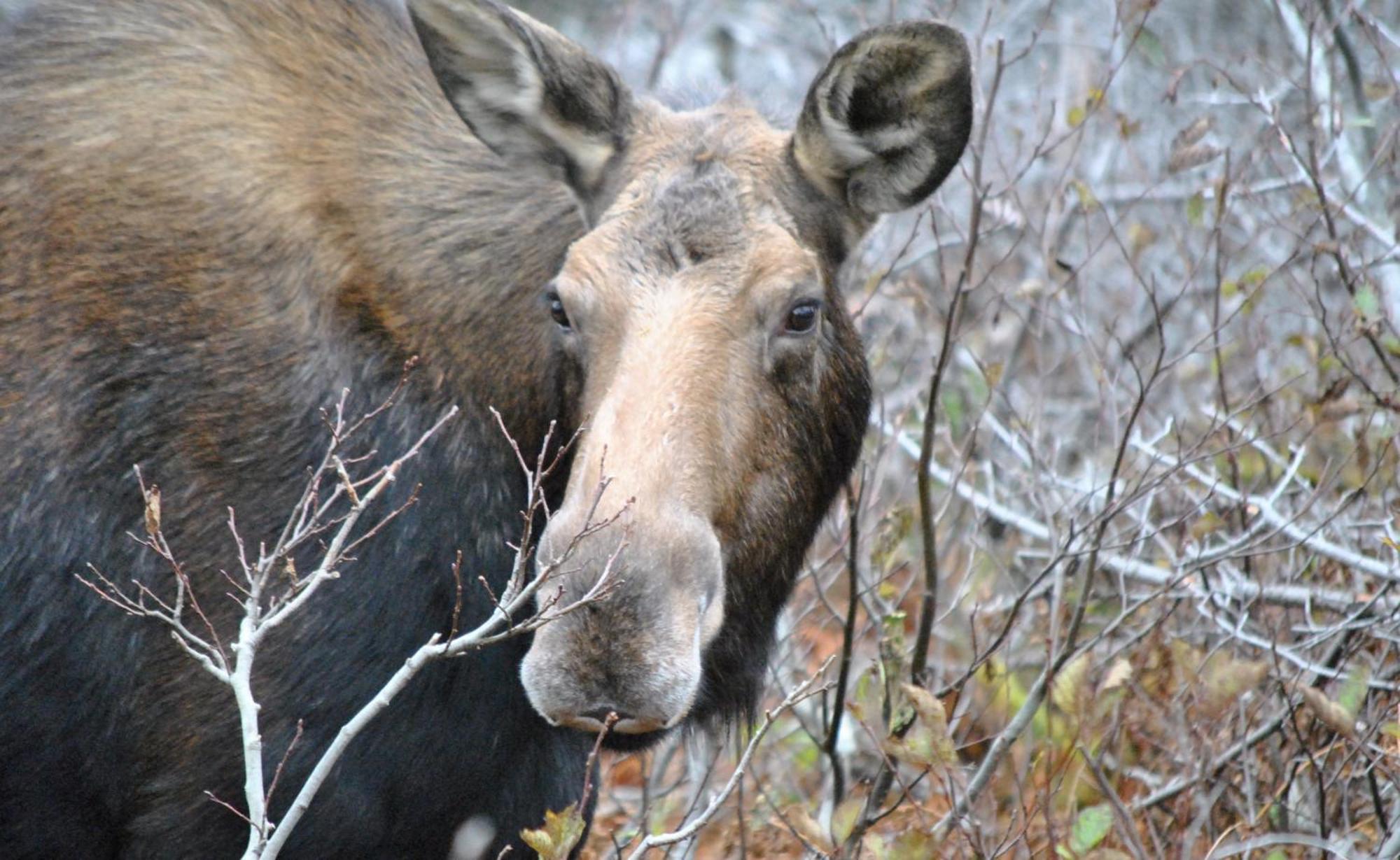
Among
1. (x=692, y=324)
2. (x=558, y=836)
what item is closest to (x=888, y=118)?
(x=692, y=324)

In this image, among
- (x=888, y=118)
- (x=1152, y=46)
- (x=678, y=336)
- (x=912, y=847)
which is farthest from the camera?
(x=1152, y=46)

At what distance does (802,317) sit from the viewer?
4363 millimetres

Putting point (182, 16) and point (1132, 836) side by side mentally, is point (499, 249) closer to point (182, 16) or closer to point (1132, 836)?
point (182, 16)

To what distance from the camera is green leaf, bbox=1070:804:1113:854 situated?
4246mm

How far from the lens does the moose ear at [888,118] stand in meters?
4.46

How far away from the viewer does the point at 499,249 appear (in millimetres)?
4840

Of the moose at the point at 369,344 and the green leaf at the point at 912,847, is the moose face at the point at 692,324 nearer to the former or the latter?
the moose at the point at 369,344

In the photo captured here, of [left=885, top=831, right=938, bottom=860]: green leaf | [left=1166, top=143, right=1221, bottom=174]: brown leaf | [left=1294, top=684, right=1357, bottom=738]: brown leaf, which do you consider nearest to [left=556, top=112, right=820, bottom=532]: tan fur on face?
[left=885, top=831, right=938, bottom=860]: green leaf

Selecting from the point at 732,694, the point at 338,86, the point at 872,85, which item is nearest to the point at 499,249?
the point at 338,86

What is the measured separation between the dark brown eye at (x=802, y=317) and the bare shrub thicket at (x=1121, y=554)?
85 centimetres

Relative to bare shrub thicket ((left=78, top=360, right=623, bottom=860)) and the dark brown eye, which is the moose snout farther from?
the dark brown eye

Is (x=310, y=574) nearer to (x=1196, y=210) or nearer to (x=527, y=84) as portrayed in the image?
(x=527, y=84)

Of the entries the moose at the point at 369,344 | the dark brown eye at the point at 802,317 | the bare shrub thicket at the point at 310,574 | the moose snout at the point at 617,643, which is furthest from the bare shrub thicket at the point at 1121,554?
the bare shrub thicket at the point at 310,574

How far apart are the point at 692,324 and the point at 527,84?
111 centimetres
